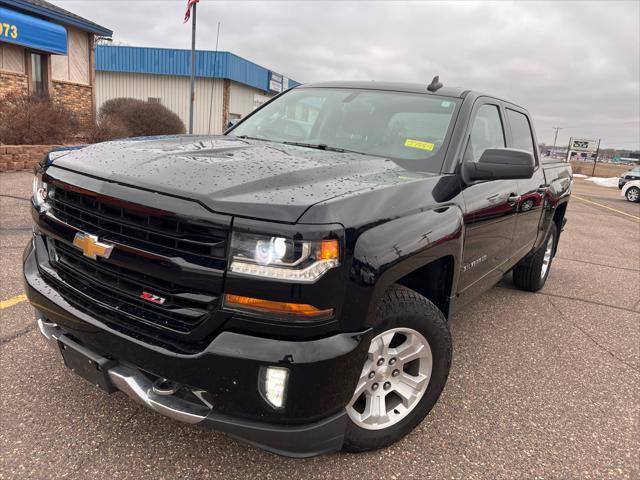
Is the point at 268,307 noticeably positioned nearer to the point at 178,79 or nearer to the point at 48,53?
the point at 48,53

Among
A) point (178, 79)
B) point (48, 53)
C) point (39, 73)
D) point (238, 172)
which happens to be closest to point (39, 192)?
point (238, 172)

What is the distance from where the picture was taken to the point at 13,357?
2.94 m

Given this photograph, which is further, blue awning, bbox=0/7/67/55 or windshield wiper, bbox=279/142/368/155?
blue awning, bbox=0/7/67/55

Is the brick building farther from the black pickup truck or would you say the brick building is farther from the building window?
→ the black pickup truck

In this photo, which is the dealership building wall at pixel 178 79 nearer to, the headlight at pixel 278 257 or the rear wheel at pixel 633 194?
the rear wheel at pixel 633 194

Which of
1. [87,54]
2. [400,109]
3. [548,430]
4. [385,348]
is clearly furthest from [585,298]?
[87,54]

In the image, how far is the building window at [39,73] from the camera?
16.1 m

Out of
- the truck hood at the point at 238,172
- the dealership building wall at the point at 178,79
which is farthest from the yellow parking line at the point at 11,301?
the dealership building wall at the point at 178,79

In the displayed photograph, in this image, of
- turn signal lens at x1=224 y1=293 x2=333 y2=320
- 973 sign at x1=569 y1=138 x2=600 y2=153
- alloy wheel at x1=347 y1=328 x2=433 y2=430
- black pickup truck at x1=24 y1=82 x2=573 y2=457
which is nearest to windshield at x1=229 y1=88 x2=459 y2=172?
black pickup truck at x1=24 y1=82 x2=573 y2=457

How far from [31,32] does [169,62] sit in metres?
15.0

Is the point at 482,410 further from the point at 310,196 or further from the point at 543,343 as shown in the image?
the point at 310,196

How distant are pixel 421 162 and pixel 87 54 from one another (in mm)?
19724

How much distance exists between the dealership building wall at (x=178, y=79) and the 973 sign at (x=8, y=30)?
14.3 metres

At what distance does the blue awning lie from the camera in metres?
14.1
